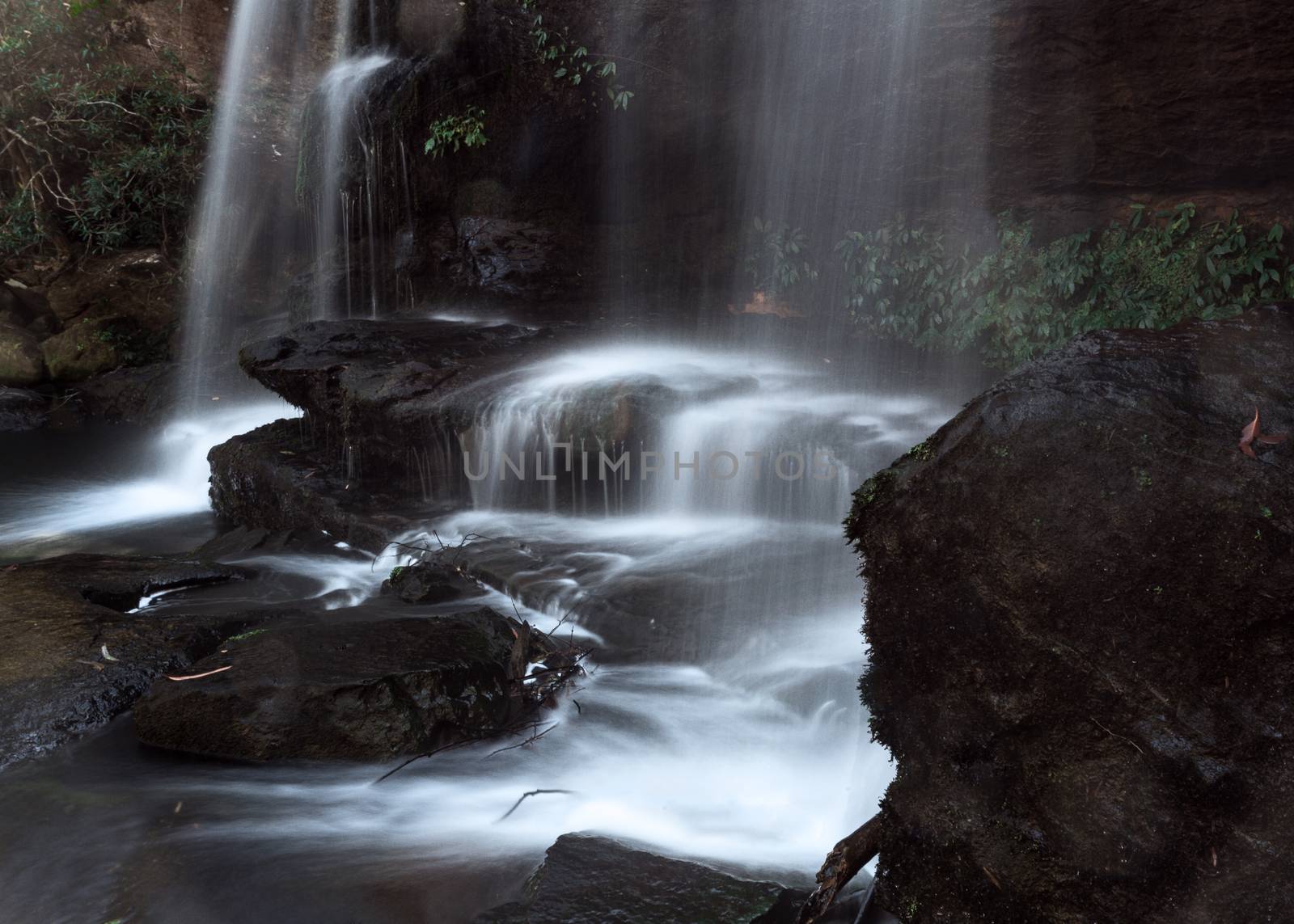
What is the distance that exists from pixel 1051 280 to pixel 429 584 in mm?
6167

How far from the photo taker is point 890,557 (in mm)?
2422

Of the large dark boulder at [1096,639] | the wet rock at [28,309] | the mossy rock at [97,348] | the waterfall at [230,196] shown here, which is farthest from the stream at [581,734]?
the wet rock at [28,309]

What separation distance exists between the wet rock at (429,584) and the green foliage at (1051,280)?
4.64 meters

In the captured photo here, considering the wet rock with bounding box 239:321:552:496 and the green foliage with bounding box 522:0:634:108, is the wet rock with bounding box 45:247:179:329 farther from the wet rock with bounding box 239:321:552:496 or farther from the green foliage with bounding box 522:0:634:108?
the green foliage with bounding box 522:0:634:108

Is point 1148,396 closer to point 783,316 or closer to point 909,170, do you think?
point 909,170

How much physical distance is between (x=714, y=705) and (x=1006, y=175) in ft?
20.7

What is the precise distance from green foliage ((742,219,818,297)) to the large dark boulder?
8.04 meters

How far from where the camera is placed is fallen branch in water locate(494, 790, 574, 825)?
11.5 feet

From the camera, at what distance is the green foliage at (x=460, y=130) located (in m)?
10.6

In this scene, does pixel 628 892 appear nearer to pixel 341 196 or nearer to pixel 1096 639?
pixel 1096 639

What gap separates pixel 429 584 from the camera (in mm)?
5562

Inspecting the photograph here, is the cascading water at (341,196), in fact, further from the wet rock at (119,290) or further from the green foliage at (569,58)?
the wet rock at (119,290)

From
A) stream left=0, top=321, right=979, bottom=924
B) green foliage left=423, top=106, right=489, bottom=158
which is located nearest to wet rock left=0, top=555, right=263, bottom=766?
stream left=0, top=321, right=979, bottom=924

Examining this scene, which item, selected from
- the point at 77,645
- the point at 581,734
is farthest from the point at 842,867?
the point at 77,645
